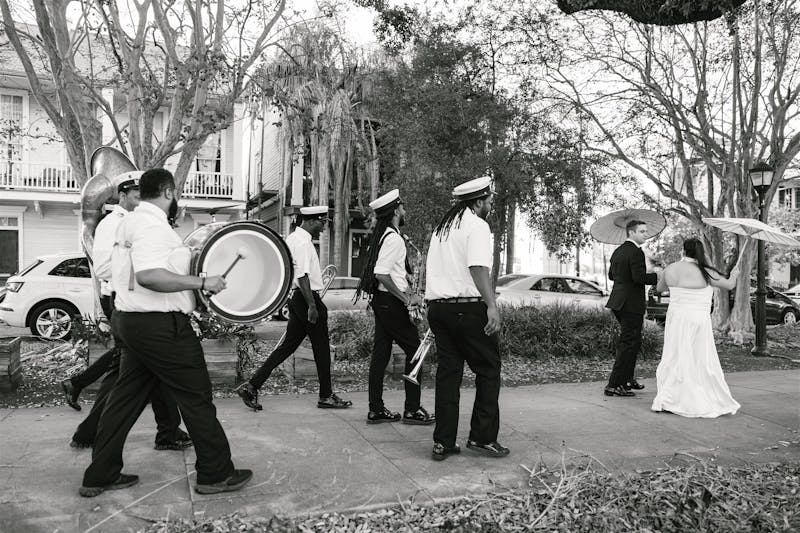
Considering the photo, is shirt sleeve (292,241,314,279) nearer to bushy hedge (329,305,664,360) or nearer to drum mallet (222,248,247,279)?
drum mallet (222,248,247,279)

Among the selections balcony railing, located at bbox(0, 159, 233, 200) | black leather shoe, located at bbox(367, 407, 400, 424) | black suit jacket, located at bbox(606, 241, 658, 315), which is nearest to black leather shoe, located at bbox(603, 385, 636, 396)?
black suit jacket, located at bbox(606, 241, 658, 315)

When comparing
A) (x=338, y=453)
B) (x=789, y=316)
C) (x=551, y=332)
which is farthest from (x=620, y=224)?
(x=789, y=316)

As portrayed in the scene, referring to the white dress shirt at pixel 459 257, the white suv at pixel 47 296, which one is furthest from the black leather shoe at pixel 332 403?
the white suv at pixel 47 296

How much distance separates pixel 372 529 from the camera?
11.2 feet

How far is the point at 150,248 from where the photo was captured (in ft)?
12.0

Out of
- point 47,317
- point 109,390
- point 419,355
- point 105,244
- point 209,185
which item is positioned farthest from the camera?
point 209,185

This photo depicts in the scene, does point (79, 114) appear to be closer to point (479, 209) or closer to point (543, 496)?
point (479, 209)

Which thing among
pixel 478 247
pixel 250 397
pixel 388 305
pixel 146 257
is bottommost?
pixel 250 397

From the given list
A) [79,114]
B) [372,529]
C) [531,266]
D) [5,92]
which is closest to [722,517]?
[372,529]

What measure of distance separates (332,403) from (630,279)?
3.36 meters

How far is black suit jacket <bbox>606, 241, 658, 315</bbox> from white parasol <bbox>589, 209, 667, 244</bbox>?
2.78ft

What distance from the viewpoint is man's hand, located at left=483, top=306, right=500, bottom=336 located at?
457 centimetres

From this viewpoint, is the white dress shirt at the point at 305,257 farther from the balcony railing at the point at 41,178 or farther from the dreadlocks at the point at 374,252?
the balcony railing at the point at 41,178

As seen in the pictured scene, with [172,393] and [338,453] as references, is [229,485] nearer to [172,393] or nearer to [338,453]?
[172,393]
